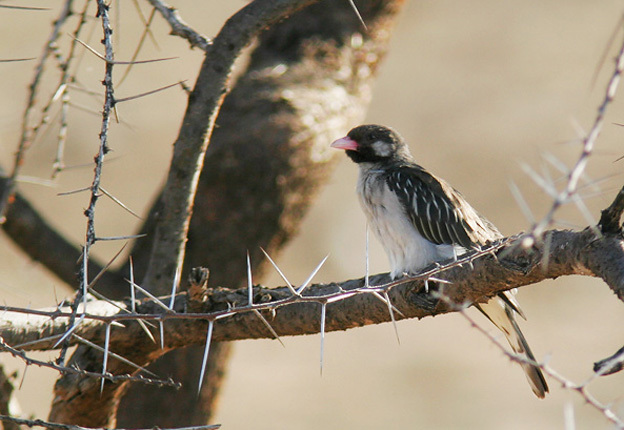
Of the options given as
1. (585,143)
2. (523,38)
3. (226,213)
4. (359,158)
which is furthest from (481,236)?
(523,38)

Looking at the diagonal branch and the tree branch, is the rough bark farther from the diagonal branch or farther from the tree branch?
the tree branch

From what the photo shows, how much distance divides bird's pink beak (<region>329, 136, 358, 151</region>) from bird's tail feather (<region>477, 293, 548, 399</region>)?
53.7 inches

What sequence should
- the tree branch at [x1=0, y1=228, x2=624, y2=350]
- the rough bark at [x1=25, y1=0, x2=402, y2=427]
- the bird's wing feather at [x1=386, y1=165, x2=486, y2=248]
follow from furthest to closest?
1. the rough bark at [x1=25, y1=0, x2=402, y2=427]
2. the bird's wing feather at [x1=386, y1=165, x2=486, y2=248]
3. the tree branch at [x1=0, y1=228, x2=624, y2=350]

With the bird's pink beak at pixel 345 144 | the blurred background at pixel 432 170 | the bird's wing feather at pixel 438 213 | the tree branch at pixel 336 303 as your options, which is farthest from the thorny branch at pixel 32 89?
the bird's pink beak at pixel 345 144

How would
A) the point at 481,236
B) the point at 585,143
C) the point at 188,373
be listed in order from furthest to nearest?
the point at 188,373
the point at 481,236
the point at 585,143

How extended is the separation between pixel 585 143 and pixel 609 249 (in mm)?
997

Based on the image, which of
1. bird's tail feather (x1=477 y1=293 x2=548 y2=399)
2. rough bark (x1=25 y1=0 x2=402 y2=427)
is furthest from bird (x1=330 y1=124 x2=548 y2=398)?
rough bark (x1=25 y1=0 x2=402 y2=427)

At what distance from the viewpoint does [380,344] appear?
1085 cm

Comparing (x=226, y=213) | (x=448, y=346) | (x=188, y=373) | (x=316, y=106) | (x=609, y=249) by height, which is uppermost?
(x=448, y=346)

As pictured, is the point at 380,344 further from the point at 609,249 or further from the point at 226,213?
the point at 609,249

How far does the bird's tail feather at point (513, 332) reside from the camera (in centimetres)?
400

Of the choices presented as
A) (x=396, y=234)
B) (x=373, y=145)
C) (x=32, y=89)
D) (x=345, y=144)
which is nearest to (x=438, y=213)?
(x=396, y=234)

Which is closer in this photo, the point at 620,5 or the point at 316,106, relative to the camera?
the point at 316,106

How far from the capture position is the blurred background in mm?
9555
